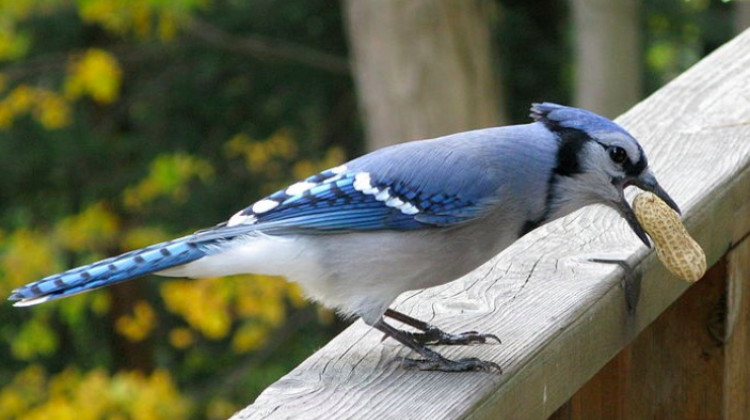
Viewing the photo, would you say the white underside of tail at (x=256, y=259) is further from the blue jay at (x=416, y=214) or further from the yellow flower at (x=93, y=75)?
the yellow flower at (x=93, y=75)

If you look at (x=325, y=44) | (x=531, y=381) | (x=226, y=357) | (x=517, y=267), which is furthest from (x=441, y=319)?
(x=226, y=357)

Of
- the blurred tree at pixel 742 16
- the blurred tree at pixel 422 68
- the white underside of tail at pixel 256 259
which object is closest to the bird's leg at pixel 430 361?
the white underside of tail at pixel 256 259

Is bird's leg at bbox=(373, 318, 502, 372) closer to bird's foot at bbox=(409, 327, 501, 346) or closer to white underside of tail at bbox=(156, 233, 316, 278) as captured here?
bird's foot at bbox=(409, 327, 501, 346)

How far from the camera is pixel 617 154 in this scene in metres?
2.12

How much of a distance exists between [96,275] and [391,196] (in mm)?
545

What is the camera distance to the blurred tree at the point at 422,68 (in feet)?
17.7

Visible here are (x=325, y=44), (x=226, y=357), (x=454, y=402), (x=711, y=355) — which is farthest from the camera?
(x=226, y=357)

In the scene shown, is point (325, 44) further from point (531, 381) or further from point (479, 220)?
point (531, 381)

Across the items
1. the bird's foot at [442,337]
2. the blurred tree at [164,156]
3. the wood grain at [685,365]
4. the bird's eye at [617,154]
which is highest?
the bird's eye at [617,154]

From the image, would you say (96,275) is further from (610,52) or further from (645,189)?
(610,52)

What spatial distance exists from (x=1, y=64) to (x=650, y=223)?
252 inches

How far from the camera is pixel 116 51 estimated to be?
7.48m

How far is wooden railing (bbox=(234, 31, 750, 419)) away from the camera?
1.61 m

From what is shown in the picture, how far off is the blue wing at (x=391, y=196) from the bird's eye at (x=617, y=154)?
208 mm
